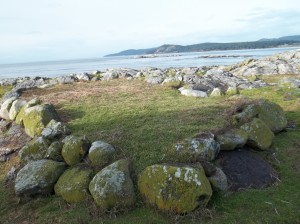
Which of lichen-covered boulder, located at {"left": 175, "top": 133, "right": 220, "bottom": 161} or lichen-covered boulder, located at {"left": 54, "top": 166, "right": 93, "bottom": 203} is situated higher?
lichen-covered boulder, located at {"left": 175, "top": 133, "right": 220, "bottom": 161}

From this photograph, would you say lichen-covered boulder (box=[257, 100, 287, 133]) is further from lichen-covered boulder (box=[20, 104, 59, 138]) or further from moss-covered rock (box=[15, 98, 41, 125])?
moss-covered rock (box=[15, 98, 41, 125])

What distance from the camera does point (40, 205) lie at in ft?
40.6

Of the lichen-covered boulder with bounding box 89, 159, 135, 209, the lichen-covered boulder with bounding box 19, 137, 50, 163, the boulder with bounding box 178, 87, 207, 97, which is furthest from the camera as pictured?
the boulder with bounding box 178, 87, 207, 97

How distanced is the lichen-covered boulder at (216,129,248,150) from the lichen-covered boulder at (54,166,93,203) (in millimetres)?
5373

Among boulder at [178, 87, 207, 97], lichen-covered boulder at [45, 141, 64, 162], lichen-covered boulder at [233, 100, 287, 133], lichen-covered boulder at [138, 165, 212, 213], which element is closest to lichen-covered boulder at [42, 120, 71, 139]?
lichen-covered boulder at [45, 141, 64, 162]

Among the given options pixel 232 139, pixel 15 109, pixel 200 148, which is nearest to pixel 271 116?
pixel 232 139

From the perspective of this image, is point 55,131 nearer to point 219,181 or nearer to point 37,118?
point 37,118

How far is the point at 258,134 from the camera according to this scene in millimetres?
14820

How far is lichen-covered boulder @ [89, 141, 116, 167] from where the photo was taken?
12977 millimetres

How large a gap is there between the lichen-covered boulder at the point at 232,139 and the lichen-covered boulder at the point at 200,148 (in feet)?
1.99

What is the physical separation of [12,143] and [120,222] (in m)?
9.50

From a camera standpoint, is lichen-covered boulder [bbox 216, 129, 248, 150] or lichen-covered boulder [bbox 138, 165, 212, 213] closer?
lichen-covered boulder [bbox 138, 165, 212, 213]

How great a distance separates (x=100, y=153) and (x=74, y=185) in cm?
159

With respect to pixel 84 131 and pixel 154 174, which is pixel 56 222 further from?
pixel 84 131
